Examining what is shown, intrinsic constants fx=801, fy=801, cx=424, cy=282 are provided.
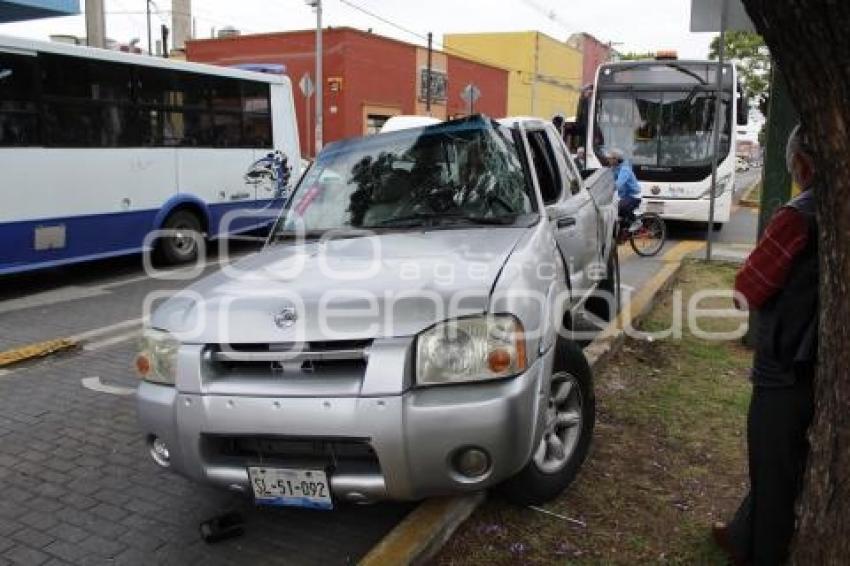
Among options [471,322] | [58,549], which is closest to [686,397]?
[471,322]

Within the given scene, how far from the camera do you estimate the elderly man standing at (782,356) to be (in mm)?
2752

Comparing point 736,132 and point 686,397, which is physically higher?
point 736,132

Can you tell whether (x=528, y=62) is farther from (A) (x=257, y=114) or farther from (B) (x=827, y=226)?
(B) (x=827, y=226)

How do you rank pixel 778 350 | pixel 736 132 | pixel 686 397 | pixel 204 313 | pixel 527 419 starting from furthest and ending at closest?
pixel 736 132 < pixel 686 397 < pixel 204 313 < pixel 527 419 < pixel 778 350

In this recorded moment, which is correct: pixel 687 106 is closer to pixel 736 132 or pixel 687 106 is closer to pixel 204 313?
pixel 736 132

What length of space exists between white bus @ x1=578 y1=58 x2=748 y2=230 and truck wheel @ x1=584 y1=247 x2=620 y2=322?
7646 millimetres

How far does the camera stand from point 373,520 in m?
3.68

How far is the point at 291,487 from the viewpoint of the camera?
308 centimetres

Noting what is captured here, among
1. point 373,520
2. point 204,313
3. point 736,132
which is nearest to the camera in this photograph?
point 204,313

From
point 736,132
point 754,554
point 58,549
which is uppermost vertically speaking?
point 736,132

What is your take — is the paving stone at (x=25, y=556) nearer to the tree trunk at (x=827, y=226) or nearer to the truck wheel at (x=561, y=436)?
the truck wheel at (x=561, y=436)

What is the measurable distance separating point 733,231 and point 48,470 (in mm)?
14871

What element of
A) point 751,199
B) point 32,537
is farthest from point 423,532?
point 751,199

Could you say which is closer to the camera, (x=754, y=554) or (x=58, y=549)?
(x=754, y=554)
